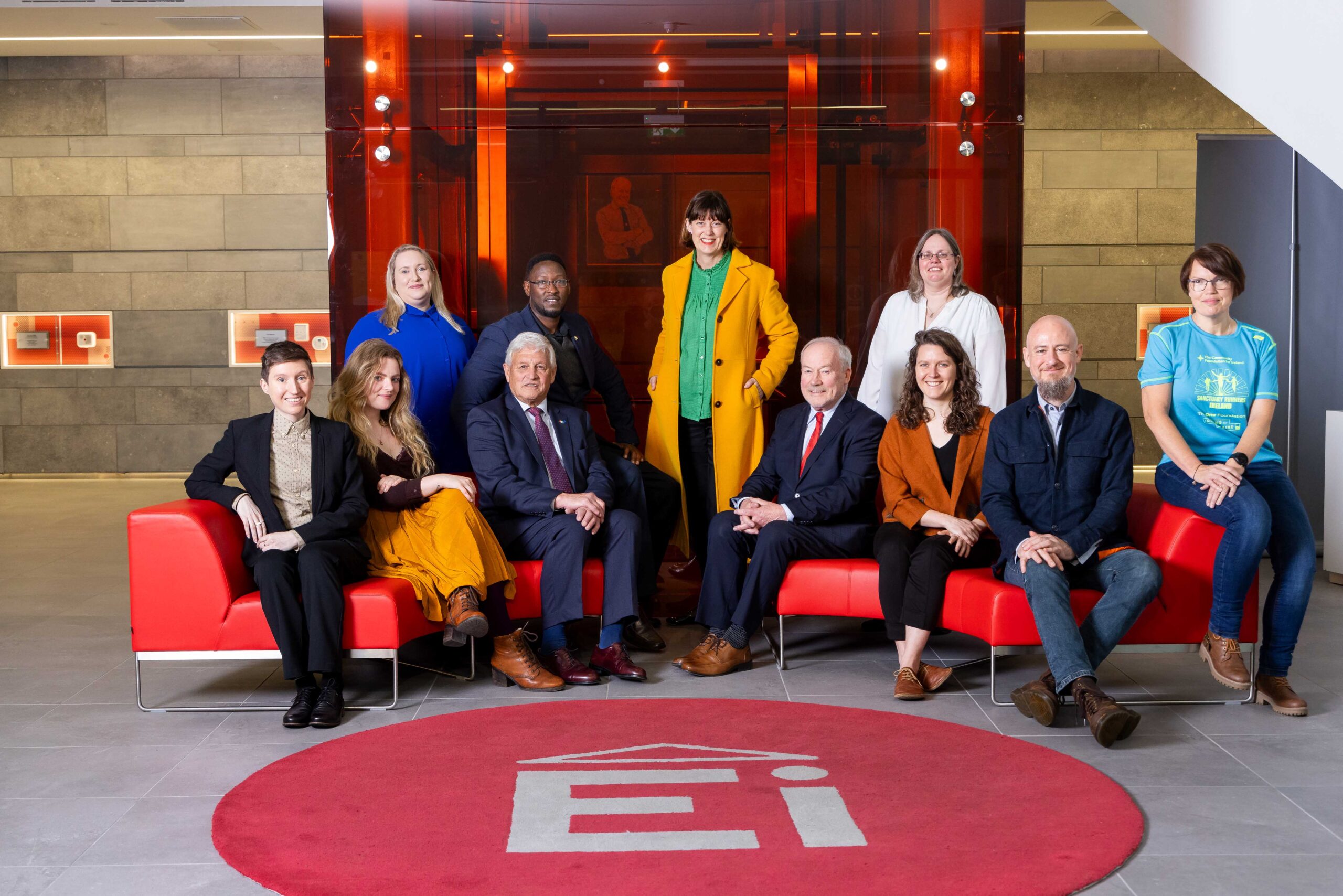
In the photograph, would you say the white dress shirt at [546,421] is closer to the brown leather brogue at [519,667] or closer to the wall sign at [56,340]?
the brown leather brogue at [519,667]

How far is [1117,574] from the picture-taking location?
12.8ft

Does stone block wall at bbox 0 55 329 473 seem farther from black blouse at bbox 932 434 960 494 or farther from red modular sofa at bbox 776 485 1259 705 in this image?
red modular sofa at bbox 776 485 1259 705

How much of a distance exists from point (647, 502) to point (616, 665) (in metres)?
0.93

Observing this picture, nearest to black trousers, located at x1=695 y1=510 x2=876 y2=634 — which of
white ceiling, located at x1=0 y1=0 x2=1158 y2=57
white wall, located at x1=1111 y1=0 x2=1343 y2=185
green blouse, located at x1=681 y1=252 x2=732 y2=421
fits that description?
green blouse, located at x1=681 y1=252 x2=732 y2=421

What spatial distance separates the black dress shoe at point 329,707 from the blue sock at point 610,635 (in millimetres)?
920

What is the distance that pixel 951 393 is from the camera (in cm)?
437

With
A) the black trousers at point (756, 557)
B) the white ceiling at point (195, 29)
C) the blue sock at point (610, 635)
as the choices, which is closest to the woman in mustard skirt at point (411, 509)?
the blue sock at point (610, 635)

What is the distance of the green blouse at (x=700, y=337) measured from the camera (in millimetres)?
5121

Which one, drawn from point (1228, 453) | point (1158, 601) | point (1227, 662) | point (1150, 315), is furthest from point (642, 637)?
point (1150, 315)

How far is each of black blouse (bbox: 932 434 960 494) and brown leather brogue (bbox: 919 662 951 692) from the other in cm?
62

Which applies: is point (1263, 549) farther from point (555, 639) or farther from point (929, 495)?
point (555, 639)

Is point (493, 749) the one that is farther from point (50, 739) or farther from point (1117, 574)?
point (1117, 574)

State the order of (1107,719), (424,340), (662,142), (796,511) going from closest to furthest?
(1107,719)
(796,511)
(424,340)
(662,142)

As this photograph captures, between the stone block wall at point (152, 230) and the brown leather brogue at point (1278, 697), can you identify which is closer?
the brown leather brogue at point (1278, 697)
